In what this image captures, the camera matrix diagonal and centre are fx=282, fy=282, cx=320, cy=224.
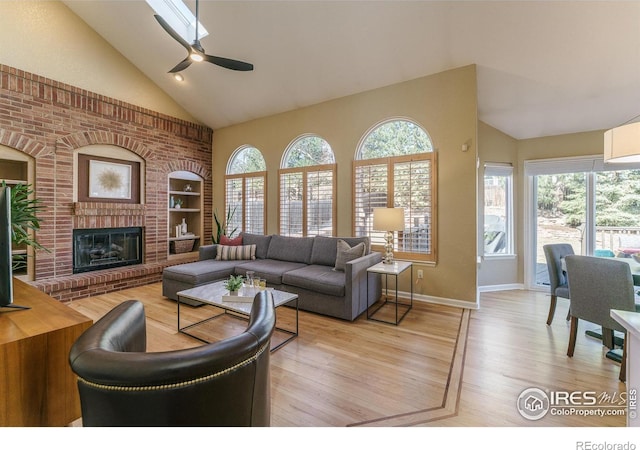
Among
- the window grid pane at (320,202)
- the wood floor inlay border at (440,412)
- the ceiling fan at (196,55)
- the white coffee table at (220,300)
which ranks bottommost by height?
the wood floor inlay border at (440,412)

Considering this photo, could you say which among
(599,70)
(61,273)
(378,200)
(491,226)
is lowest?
(61,273)

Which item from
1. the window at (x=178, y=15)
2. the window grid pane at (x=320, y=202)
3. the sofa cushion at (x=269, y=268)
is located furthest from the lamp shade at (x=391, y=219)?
the window at (x=178, y=15)

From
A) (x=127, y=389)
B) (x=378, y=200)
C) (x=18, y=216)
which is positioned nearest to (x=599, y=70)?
(x=378, y=200)

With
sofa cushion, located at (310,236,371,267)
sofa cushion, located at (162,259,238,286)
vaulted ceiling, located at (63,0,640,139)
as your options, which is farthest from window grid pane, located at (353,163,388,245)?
sofa cushion, located at (162,259,238,286)

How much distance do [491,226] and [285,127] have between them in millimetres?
3832

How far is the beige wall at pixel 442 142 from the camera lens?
3.47 metres

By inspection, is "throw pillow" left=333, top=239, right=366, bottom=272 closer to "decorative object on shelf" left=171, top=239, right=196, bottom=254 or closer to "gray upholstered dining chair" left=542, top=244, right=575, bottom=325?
"gray upholstered dining chair" left=542, top=244, right=575, bottom=325

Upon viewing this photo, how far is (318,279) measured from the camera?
3.26m

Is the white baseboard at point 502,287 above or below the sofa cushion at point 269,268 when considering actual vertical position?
below

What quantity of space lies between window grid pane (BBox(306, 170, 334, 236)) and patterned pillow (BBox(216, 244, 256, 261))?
0.99 m

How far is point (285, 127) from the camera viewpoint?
492cm

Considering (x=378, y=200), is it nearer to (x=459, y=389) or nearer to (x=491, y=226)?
(x=491, y=226)

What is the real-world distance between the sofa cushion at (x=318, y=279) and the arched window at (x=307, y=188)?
108 centimetres

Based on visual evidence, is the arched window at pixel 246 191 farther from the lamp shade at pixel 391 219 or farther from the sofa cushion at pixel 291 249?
the lamp shade at pixel 391 219
